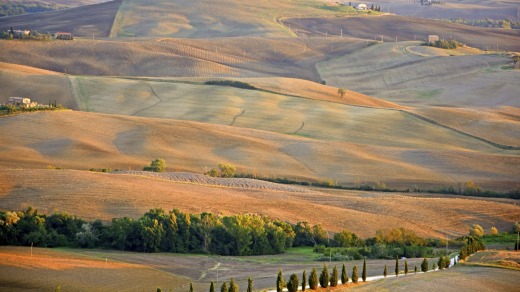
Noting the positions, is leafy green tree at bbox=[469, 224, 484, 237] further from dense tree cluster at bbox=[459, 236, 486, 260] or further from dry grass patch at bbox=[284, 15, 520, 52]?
dry grass patch at bbox=[284, 15, 520, 52]

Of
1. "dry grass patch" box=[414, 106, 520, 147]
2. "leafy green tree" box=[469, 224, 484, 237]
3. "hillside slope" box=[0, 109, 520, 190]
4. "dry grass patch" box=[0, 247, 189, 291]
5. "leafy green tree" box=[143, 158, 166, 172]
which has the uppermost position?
"dry grass patch" box=[414, 106, 520, 147]

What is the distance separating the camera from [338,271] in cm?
4816

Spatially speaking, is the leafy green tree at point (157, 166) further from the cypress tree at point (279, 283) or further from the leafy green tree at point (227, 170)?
the cypress tree at point (279, 283)

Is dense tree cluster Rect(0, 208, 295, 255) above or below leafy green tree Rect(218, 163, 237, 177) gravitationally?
below

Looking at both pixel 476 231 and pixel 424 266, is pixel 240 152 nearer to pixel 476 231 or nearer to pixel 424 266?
pixel 476 231

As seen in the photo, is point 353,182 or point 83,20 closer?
point 353,182

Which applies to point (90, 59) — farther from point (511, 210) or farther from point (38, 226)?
point (38, 226)

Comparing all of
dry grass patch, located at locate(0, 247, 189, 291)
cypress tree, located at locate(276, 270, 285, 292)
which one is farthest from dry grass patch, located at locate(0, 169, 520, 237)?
cypress tree, located at locate(276, 270, 285, 292)

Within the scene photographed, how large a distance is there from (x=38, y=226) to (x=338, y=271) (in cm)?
1330

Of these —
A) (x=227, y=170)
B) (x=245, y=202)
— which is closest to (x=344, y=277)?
(x=245, y=202)

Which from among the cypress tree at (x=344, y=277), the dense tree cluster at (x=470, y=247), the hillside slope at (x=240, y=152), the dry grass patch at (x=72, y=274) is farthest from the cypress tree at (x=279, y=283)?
the hillside slope at (x=240, y=152)

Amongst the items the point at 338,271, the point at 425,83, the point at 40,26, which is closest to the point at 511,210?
the point at 338,271

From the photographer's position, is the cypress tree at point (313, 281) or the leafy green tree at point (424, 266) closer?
the cypress tree at point (313, 281)

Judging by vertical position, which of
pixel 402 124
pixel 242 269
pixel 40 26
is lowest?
pixel 242 269
